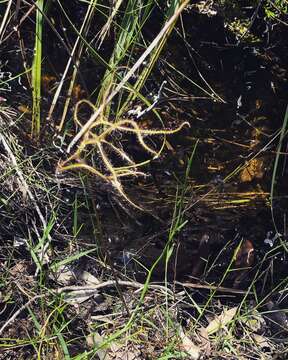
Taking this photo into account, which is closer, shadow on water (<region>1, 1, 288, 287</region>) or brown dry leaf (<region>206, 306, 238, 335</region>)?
brown dry leaf (<region>206, 306, 238, 335</region>)

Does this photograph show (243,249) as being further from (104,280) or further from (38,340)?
(38,340)

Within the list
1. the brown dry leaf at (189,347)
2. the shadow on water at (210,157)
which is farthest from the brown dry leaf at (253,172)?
the brown dry leaf at (189,347)

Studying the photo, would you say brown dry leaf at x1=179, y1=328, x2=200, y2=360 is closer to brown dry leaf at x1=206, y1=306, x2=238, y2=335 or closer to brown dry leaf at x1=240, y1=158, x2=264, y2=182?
brown dry leaf at x1=206, y1=306, x2=238, y2=335

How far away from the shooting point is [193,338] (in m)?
1.65

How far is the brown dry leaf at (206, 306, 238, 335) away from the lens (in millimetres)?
1673

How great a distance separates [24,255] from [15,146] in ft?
1.05

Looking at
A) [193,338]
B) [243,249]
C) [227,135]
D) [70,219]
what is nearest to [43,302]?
[70,219]

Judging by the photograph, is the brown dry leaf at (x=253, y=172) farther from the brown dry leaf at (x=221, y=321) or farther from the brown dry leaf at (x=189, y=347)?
the brown dry leaf at (x=189, y=347)

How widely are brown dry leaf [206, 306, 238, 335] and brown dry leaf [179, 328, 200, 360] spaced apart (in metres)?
0.07

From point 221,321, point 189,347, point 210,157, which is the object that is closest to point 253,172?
point 210,157

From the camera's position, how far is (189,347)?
162cm

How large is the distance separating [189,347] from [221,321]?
0.41 ft

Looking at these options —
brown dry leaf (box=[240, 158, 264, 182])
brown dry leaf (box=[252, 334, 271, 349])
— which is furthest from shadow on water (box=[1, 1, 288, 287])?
brown dry leaf (box=[252, 334, 271, 349])

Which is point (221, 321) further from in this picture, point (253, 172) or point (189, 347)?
point (253, 172)
